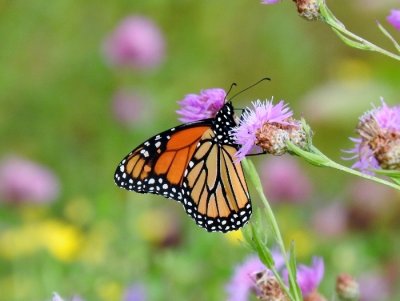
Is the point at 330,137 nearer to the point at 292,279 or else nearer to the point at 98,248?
the point at 98,248

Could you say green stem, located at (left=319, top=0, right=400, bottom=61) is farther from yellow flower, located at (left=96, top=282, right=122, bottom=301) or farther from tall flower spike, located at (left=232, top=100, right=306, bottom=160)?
yellow flower, located at (left=96, top=282, right=122, bottom=301)

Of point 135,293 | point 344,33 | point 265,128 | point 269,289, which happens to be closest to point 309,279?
point 269,289

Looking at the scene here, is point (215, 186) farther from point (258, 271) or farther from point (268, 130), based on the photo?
point (268, 130)

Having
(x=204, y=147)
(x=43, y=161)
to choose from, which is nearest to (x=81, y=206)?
(x=43, y=161)

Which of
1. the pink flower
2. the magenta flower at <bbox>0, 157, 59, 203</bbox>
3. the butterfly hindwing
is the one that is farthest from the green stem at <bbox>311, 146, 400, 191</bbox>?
the magenta flower at <bbox>0, 157, 59, 203</bbox>

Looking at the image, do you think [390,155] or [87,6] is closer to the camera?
[390,155]

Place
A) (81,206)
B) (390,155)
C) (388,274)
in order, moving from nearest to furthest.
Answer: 1. (390,155)
2. (388,274)
3. (81,206)
